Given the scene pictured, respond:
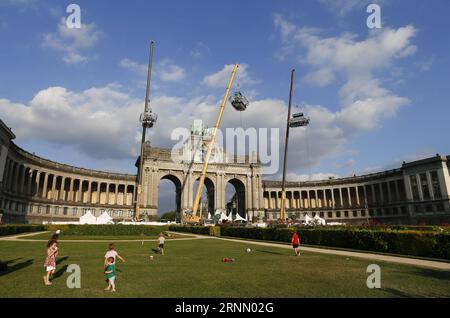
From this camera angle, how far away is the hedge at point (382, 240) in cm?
1872

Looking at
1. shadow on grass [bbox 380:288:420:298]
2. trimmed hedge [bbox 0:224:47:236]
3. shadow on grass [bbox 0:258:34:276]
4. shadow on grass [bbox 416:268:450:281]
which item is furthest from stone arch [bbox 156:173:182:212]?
shadow on grass [bbox 380:288:420:298]

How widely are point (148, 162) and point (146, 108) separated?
16.3 m

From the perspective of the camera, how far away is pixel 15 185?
2504 inches

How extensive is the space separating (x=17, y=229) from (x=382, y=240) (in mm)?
44846

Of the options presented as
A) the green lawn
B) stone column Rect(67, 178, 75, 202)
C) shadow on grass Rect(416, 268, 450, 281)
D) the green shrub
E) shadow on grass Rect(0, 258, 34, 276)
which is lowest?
shadow on grass Rect(416, 268, 450, 281)

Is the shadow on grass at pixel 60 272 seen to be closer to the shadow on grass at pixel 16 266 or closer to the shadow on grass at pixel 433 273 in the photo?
the shadow on grass at pixel 16 266

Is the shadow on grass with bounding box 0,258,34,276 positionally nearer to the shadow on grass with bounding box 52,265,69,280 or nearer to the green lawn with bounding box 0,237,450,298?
the green lawn with bounding box 0,237,450,298

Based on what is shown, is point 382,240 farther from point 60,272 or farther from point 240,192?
point 240,192

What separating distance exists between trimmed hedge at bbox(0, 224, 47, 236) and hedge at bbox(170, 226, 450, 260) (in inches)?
1293

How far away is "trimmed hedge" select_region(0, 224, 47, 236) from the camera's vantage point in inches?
1412

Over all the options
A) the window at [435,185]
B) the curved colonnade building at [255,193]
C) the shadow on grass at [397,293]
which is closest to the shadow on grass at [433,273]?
the shadow on grass at [397,293]

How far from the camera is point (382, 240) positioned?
22.1 meters
